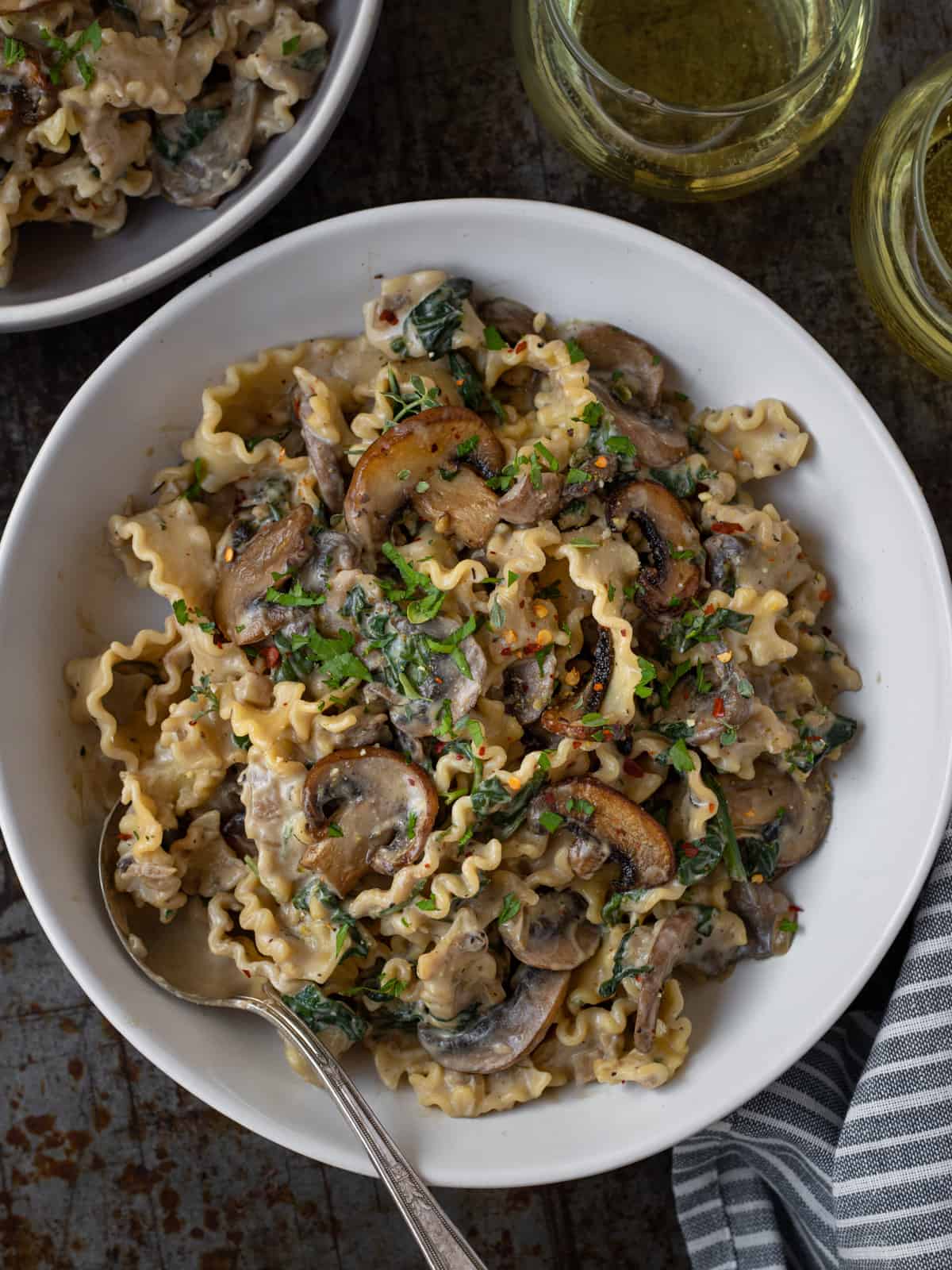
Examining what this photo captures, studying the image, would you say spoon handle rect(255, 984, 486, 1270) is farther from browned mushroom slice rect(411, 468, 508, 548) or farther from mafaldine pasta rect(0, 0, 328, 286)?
mafaldine pasta rect(0, 0, 328, 286)

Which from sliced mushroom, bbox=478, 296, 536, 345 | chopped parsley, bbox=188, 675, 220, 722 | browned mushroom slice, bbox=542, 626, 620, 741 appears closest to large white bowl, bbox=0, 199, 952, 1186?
sliced mushroom, bbox=478, 296, 536, 345

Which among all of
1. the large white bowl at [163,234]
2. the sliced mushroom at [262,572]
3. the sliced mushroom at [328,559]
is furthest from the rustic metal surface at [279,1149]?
the sliced mushroom at [328,559]

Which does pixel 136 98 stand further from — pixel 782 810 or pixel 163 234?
pixel 782 810

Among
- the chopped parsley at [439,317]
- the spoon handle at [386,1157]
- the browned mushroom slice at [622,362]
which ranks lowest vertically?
the spoon handle at [386,1157]

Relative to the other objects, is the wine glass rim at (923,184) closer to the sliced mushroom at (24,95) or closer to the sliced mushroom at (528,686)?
the sliced mushroom at (528,686)

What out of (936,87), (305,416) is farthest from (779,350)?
(305,416)
